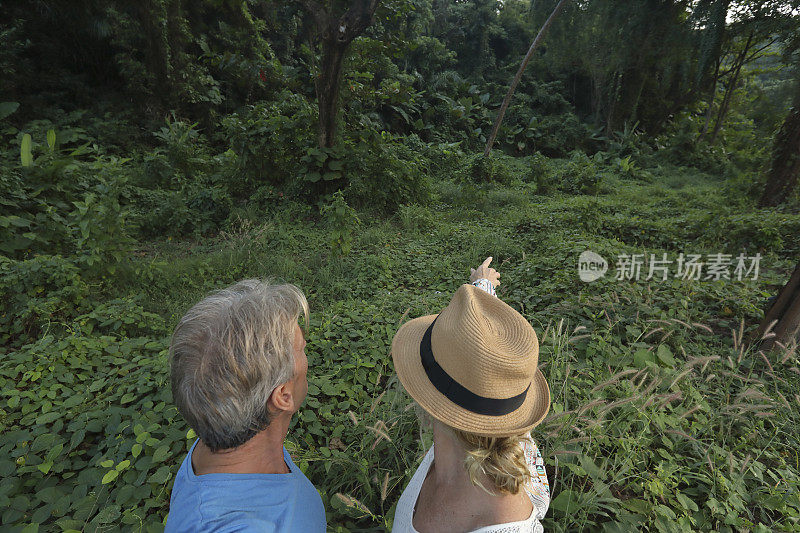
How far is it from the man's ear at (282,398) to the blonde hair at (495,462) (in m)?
0.58

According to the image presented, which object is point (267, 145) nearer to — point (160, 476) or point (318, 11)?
point (318, 11)

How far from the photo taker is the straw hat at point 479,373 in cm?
103

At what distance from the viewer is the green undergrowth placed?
1.65 metres

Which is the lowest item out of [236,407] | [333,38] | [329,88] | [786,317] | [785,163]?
[786,317]

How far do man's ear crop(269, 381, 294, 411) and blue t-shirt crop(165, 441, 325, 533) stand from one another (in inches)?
8.7

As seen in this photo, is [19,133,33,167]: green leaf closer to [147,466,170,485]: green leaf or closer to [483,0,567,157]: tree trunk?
[147,466,170,485]: green leaf

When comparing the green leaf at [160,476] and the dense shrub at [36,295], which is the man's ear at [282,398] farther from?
the dense shrub at [36,295]

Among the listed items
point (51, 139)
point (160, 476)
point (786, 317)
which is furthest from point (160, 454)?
point (51, 139)

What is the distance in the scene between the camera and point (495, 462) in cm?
105

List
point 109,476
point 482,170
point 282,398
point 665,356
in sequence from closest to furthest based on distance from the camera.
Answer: point 282,398 < point 109,476 < point 665,356 < point 482,170

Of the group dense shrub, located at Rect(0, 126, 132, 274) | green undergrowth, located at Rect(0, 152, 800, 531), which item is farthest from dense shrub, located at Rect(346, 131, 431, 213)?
dense shrub, located at Rect(0, 126, 132, 274)

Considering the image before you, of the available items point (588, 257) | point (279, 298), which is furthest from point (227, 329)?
point (588, 257)

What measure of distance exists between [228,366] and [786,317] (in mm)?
3891

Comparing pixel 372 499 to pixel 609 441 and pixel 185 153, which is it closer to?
pixel 609 441
